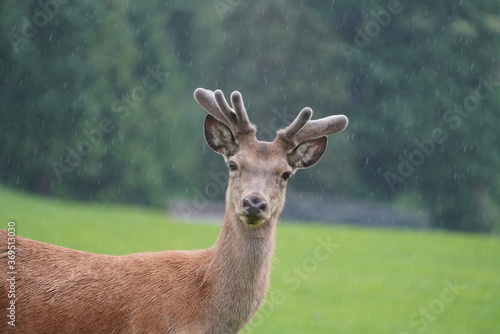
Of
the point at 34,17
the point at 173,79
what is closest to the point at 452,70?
the point at 173,79

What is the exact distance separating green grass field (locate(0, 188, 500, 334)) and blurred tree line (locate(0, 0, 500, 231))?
15.0ft

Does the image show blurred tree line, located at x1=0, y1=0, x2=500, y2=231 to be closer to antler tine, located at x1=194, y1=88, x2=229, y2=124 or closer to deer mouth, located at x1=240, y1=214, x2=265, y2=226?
antler tine, located at x1=194, y1=88, x2=229, y2=124

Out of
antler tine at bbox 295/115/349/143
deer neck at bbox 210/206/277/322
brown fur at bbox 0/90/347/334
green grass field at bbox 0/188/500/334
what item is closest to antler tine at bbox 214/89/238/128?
brown fur at bbox 0/90/347/334

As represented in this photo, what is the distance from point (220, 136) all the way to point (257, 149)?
0.33 metres

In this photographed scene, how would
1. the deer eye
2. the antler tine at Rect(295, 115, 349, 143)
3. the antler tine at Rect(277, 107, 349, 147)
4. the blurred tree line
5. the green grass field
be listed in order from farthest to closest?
the blurred tree line → the green grass field → the antler tine at Rect(295, 115, 349, 143) → the antler tine at Rect(277, 107, 349, 147) → the deer eye

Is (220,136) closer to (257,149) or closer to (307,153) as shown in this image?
(257,149)

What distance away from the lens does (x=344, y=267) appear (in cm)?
1622

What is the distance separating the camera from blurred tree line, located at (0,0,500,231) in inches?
1011

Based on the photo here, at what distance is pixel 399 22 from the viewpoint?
31.0 metres

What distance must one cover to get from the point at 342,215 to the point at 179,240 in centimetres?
1316

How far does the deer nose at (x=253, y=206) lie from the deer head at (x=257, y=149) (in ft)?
0.12

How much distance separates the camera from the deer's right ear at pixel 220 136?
599cm

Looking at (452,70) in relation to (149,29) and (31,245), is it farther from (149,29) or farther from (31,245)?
(31,245)

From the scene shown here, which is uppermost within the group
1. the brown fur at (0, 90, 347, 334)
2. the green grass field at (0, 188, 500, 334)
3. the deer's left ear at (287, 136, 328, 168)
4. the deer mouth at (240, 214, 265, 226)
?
the deer's left ear at (287, 136, 328, 168)
